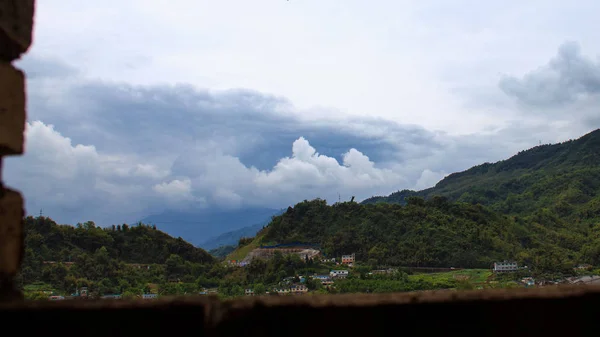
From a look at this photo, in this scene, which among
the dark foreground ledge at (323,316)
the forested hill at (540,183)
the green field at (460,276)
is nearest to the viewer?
the dark foreground ledge at (323,316)

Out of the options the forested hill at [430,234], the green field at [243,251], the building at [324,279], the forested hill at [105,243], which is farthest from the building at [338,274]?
the green field at [243,251]

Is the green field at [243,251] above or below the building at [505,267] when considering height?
above

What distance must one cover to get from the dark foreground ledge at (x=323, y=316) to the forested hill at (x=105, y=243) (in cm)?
4678

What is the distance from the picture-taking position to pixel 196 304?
1414mm

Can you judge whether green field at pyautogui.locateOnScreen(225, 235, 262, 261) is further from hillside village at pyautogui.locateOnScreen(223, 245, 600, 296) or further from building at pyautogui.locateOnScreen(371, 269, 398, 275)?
building at pyautogui.locateOnScreen(371, 269, 398, 275)

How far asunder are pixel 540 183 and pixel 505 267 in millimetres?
33887

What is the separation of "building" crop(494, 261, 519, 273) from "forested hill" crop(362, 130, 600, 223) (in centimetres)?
2157

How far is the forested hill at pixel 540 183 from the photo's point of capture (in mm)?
70500

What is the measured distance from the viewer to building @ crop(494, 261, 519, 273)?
49.8 m

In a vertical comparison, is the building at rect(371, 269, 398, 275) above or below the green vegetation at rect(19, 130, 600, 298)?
below

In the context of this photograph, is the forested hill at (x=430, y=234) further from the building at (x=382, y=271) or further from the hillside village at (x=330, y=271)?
the building at (x=382, y=271)

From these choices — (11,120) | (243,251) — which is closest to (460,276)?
(243,251)

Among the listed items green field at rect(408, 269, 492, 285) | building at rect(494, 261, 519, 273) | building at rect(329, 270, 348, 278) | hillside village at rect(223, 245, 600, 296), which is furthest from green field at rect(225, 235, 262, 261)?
building at rect(494, 261, 519, 273)

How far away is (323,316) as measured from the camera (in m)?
1.38
